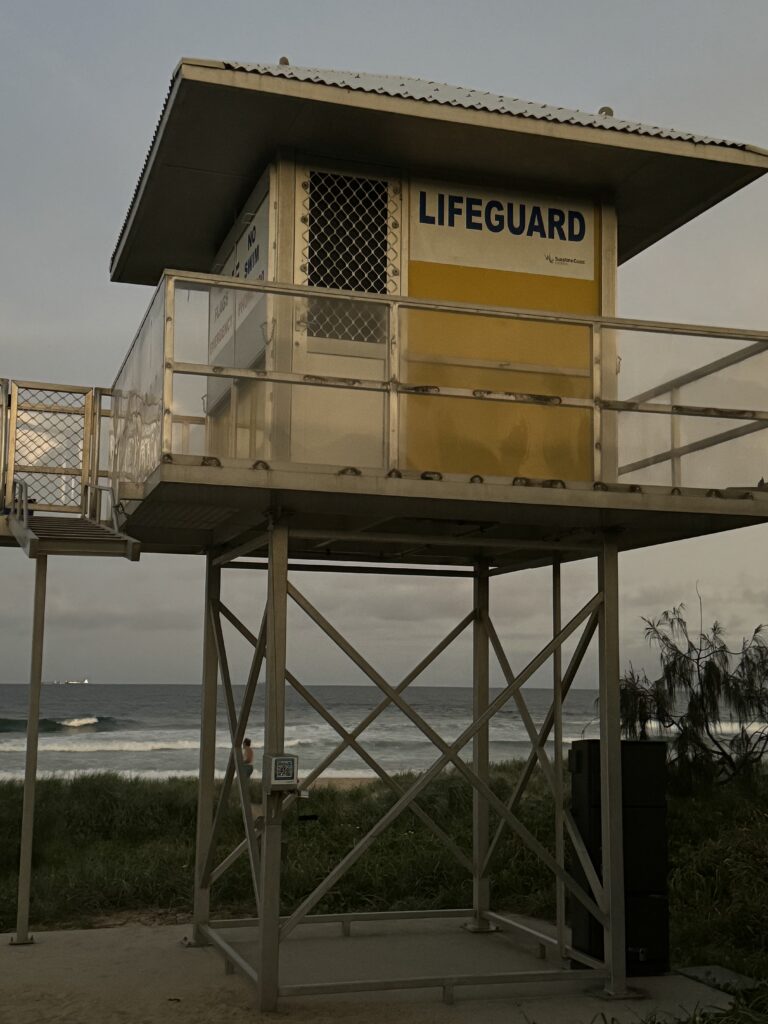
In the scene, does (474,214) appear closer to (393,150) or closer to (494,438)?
(393,150)

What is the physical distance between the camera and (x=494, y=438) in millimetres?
9148

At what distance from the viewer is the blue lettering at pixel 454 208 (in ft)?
33.4

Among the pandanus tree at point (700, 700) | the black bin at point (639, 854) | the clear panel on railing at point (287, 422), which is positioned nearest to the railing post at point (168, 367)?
the clear panel on railing at point (287, 422)

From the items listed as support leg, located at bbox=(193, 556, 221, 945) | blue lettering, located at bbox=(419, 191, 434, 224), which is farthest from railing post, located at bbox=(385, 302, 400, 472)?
support leg, located at bbox=(193, 556, 221, 945)

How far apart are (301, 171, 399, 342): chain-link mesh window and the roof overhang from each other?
25 cm

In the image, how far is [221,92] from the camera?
29.7 feet

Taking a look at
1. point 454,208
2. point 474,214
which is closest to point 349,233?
point 454,208

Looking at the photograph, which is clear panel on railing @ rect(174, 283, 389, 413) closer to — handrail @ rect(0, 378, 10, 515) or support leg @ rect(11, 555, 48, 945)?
handrail @ rect(0, 378, 10, 515)

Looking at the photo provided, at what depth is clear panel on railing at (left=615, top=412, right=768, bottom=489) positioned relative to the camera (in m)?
9.39

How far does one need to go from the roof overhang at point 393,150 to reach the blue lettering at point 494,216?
0.74ft

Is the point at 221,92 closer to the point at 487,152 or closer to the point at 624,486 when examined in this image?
the point at 487,152

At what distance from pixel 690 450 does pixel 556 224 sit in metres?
2.38

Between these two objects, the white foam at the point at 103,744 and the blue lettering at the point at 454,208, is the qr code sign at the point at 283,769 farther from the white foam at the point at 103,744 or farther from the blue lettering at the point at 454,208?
the white foam at the point at 103,744

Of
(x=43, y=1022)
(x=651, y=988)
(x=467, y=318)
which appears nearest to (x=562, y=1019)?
(x=651, y=988)
